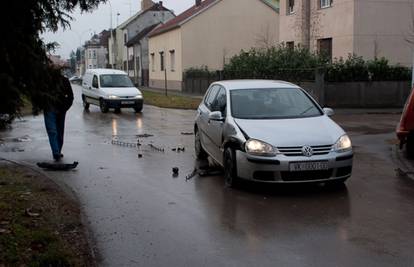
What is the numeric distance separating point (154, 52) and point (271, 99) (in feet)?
154

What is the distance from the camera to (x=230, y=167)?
8773mm

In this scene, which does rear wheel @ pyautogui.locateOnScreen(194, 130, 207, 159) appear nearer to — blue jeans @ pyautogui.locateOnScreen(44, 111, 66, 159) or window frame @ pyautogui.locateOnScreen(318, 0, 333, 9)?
blue jeans @ pyautogui.locateOnScreen(44, 111, 66, 159)

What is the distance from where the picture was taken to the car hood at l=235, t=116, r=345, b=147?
8211 millimetres

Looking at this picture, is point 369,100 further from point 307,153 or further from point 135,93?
point 307,153

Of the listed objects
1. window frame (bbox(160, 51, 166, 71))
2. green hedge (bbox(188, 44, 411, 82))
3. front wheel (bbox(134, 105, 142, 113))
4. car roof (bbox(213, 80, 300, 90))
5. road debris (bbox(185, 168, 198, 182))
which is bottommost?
road debris (bbox(185, 168, 198, 182))

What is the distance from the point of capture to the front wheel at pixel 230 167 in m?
8.66

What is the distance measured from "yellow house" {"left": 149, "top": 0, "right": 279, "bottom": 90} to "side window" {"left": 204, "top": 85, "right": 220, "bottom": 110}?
32882mm

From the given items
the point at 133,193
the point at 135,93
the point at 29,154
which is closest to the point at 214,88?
the point at 133,193

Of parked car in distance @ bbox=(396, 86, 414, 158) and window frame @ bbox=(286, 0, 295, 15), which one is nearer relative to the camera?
parked car in distance @ bbox=(396, 86, 414, 158)

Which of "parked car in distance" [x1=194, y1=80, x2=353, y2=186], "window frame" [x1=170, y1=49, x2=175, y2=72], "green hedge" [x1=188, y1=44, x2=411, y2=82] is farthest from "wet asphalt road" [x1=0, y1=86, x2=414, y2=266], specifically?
"window frame" [x1=170, y1=49, x2=175, y2=72]

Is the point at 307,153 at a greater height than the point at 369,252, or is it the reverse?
the point at 307,153

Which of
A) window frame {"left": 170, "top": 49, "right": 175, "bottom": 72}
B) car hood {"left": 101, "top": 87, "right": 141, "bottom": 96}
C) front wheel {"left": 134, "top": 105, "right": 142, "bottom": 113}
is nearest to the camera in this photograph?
car hood {"left": 101, "top": 87, "right": 141, "bottom": 96}

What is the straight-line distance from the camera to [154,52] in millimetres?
55906

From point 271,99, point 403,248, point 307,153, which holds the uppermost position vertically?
point 271,99
